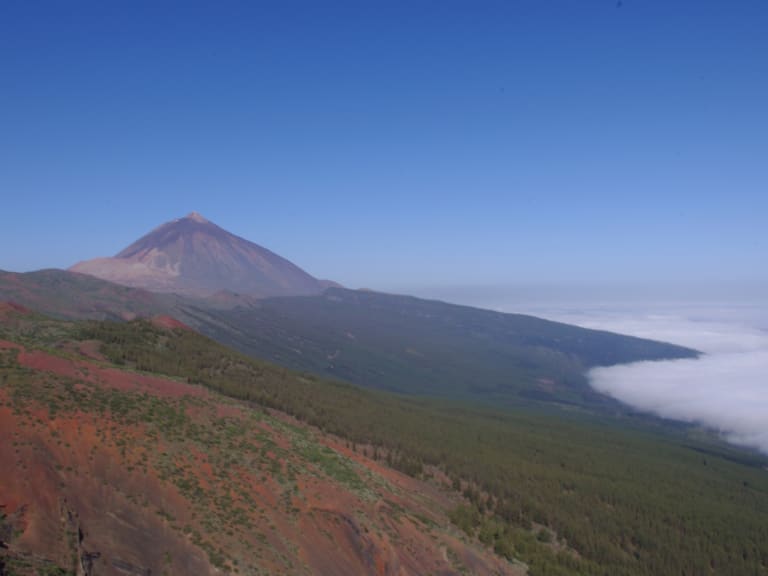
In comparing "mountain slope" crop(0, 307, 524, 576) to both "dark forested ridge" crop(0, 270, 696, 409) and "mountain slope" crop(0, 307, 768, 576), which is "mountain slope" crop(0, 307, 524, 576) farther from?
"dark forested ridge" crop(0, 270, 696, 409)

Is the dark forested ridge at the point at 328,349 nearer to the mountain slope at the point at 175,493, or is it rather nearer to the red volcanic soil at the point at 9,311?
the red volcanic soil at the point at 9,311

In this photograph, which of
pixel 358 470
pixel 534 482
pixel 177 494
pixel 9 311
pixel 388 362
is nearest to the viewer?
pixel 177 494

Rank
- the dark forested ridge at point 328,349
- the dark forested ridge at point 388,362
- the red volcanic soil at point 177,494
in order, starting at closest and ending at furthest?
the red volcanic soil at point 177,494 → the dark forested ridge at point 328,349 → the dark forested ridge at point 388,362

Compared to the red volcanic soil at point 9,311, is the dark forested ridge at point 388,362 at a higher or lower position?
lower

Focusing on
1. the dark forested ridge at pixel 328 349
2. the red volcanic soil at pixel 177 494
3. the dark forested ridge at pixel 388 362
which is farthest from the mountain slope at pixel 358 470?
the dark forested ridge at pixel 328 349

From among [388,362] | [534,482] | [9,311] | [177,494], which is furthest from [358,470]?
[388,362]

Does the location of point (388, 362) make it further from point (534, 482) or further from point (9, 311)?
point (9, 311)

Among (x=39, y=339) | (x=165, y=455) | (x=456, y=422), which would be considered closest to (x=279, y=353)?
(x=456, y=422)
